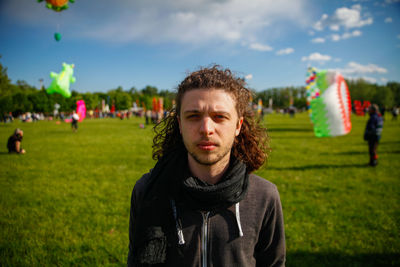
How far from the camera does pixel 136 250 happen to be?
169 centimetres

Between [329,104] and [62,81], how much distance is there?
26.2 meters

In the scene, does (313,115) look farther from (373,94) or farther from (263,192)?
(373,94)

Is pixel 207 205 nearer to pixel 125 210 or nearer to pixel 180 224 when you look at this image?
pixel 180 224

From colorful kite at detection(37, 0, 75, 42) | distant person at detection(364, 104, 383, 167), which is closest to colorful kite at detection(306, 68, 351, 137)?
distant person at detection(364, 104, 383, 167)

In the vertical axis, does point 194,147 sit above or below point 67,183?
above

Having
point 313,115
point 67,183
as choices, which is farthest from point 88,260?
point 313,115

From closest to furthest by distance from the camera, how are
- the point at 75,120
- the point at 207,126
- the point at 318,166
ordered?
the point at 207,126, the point at 318,166, the point at 75,120

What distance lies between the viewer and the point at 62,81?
24.1 meters

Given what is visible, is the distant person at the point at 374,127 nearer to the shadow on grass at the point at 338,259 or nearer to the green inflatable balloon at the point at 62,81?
the shadow on grass at the point at 338,259

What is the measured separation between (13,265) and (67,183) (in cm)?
407

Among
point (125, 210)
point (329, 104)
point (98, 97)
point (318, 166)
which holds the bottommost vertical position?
point (125, 210)

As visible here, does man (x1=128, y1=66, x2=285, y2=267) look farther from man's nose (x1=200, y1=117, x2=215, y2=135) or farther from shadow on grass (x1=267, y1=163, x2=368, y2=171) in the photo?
shadow on grass (x1=267, y1=163, x2=368, y2=171)

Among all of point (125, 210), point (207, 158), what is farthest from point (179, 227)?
point (125, 210)

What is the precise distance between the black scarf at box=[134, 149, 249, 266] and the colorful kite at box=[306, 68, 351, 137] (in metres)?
14.4
